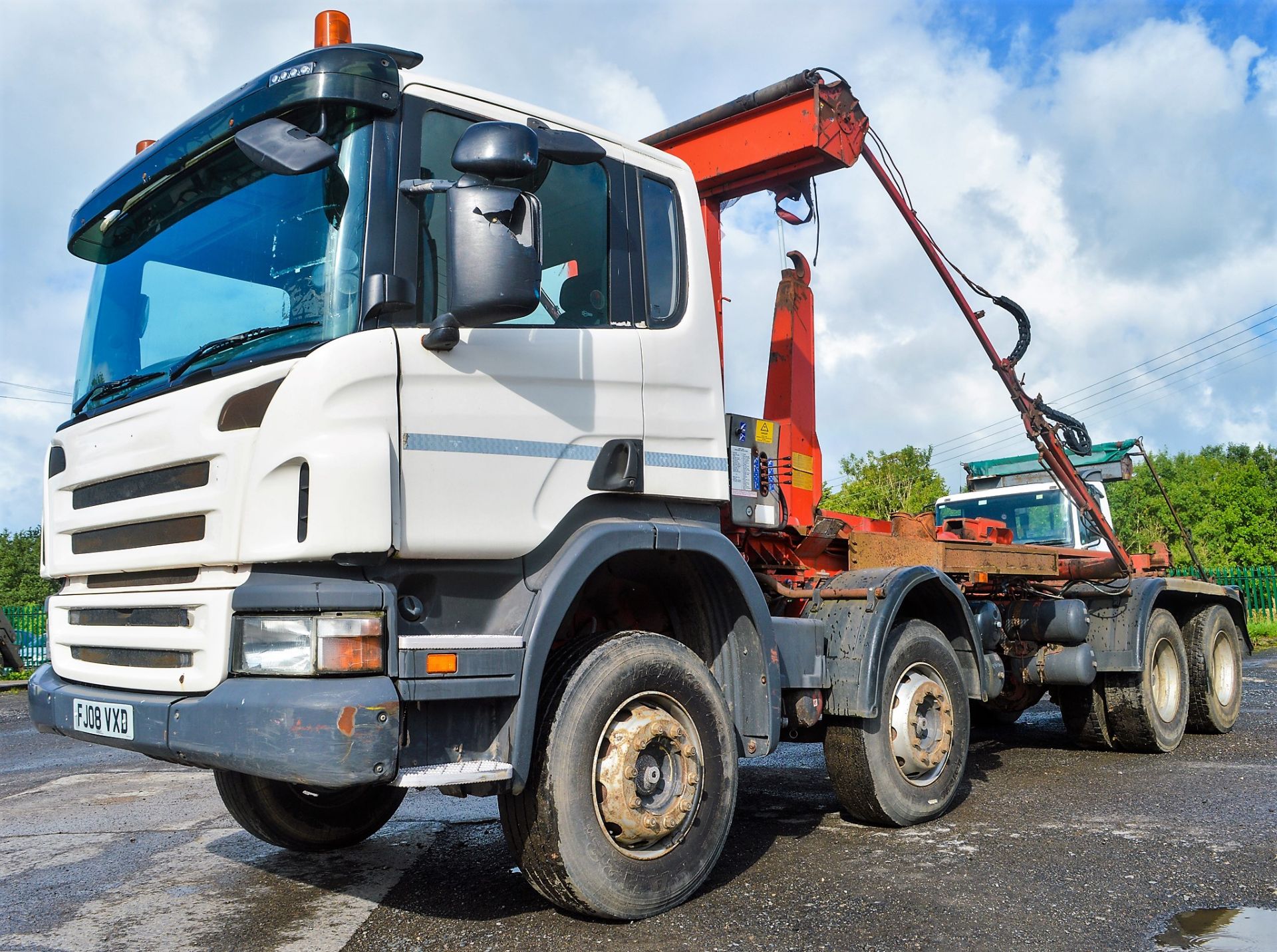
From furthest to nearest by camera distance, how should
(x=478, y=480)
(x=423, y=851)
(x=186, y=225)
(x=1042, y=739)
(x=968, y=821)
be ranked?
(x=1042, y=739) < (x=968, y=821) < (x=423, y=851) < (x=186, y=225) < (x=478, y=480)

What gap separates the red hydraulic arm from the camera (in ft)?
18.2

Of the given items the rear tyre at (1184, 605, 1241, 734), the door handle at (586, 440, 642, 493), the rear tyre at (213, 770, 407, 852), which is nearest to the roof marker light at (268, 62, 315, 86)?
the door handle at (586, 440, 642, 493)

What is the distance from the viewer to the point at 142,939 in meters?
3.81

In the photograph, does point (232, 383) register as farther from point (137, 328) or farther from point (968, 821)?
point (968, 821)

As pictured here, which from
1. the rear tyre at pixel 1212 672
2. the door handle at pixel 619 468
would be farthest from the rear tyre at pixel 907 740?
the rear tyre at pixel 1212 672

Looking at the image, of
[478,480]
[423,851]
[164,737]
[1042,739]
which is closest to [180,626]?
[164,737]

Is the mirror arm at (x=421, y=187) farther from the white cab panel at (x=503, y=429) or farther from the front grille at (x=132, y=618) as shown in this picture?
the front grille at (x=132, y=618)

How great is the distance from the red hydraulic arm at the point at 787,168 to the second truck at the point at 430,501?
2.09ft

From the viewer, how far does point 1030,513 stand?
12062 mm

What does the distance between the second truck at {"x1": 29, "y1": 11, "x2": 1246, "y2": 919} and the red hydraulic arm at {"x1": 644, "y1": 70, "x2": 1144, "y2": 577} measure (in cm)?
64

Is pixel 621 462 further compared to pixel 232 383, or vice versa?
pixel 621 462

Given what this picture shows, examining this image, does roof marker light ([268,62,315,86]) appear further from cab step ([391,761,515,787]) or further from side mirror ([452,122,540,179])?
cab step ([391,761,515,787])

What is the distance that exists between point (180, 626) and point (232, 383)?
0.77 meters

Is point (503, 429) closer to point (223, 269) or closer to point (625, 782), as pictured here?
point (223, 269)
